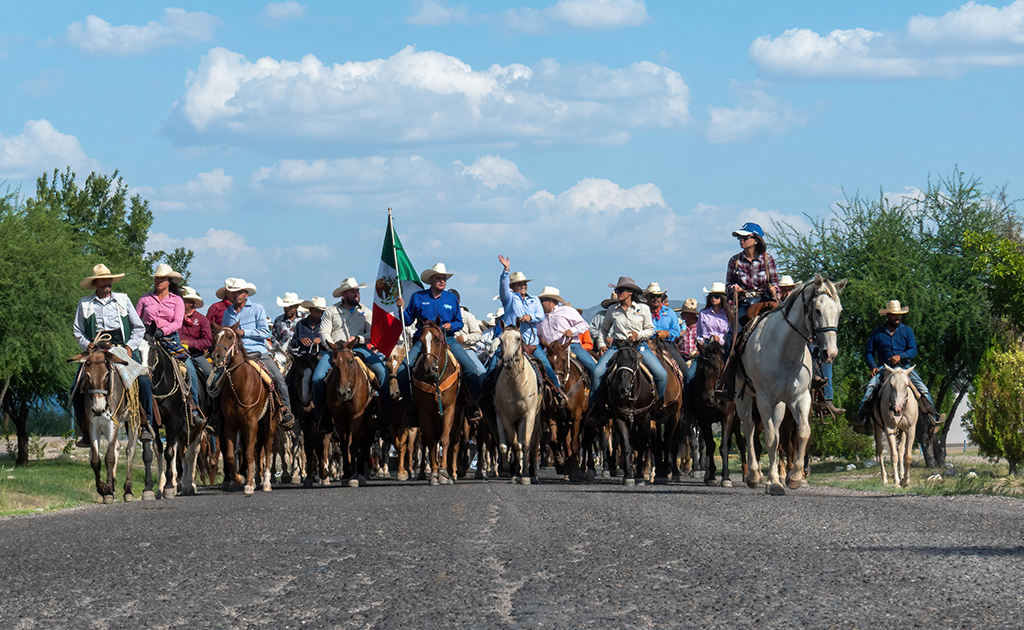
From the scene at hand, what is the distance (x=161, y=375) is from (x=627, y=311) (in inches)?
269

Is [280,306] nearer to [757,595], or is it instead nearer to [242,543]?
[242,543]

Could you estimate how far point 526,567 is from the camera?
833cm

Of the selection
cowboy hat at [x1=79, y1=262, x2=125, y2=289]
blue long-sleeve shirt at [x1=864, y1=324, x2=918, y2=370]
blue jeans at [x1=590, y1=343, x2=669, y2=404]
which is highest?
cowboy hat at [x1=79, y1=262, x2=125, y2=289]

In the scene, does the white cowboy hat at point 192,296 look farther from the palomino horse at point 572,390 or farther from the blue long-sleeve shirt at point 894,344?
the blue long-sleeve shirt at point 894,344

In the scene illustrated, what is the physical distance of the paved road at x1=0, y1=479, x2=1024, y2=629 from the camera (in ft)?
22.1

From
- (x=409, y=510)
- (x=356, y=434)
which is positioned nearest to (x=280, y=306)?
(x=356, y=434)

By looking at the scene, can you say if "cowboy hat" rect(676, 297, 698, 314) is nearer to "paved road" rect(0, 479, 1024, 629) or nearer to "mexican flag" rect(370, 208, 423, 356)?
"mexican flag" rect(370, 208, 423, 356)

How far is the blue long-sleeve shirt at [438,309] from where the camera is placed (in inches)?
769

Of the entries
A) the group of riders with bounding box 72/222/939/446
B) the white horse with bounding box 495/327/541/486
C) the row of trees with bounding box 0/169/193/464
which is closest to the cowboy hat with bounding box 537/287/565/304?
the group of riders with bounding box 72/222/939/446

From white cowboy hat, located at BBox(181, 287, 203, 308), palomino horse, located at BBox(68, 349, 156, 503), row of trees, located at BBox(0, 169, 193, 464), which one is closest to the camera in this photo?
palomino horse, located at BBox(68, 349, 156, 503)

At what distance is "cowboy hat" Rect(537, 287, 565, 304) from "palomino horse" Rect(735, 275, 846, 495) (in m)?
7.23

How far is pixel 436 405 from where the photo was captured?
1920 cm

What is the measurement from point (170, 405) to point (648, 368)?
6.89m

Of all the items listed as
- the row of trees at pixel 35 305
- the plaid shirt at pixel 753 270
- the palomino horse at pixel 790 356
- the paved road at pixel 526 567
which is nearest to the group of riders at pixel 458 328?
the plaid shirt at pixel 753 270
